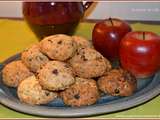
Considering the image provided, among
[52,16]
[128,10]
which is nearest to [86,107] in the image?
[52,16]

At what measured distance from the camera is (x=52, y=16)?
750 millimetres

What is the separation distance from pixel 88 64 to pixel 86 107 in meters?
0.08

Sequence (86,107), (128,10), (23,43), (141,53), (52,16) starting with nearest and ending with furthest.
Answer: (86,107), (141,53), (52,16), (23,43), (128,10)

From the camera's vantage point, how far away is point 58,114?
527 millimetres

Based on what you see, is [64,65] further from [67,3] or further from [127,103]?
[67,3]

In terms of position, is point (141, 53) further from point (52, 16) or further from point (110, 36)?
point (52, 16)

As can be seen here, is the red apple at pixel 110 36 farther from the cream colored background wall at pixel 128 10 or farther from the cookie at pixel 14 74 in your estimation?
the cream colored background wall at pixel 128 10

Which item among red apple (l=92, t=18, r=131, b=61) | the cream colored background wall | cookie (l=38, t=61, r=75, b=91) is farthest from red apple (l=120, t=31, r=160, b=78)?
the cream colored background wall

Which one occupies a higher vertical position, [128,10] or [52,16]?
[52,16]

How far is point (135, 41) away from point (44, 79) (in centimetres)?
19

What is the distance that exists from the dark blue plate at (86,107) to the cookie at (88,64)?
0.14ft

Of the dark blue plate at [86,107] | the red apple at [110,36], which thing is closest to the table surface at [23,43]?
the dark blue plate at [86,107]

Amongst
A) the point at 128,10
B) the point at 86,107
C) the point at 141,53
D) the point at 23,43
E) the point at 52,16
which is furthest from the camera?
the point at 128,10

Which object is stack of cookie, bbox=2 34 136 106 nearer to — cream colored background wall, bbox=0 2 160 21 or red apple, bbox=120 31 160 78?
red apple, bbox=120 31 160 78
